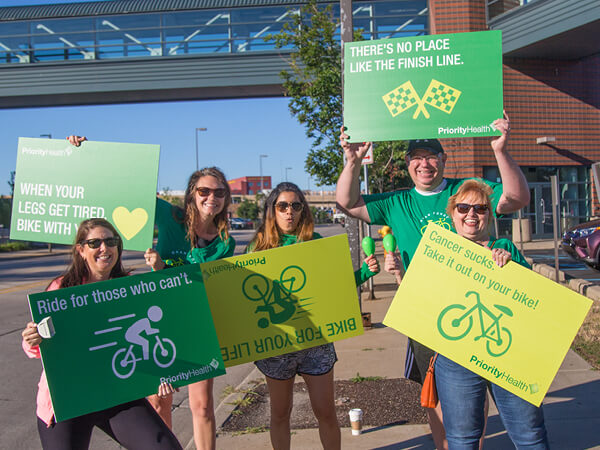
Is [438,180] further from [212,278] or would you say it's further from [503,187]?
[212,278]

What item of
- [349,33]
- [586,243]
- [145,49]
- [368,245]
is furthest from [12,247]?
[368,245]

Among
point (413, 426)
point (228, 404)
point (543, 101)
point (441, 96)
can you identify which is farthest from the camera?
point (543, 101)

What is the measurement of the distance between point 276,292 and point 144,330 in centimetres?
76

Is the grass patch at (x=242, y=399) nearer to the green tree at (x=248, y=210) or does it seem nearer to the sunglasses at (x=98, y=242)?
the sunglasses at (x=98, y=242)

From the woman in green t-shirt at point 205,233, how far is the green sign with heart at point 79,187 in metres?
0.40

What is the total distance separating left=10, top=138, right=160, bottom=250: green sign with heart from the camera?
3.63m

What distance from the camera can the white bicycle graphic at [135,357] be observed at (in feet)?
8.65

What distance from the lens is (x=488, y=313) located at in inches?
106

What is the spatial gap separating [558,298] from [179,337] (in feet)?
6.30

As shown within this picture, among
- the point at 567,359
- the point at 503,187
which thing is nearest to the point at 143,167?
the point at 503,187

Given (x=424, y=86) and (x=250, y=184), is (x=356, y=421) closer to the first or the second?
(x=424, y=86)

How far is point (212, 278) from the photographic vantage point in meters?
3.01

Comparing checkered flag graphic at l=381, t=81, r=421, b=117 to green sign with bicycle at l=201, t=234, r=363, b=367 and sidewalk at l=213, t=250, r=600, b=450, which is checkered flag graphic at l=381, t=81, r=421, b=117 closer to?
green sign with bicycle at l=201, t=234, r=363, b=367

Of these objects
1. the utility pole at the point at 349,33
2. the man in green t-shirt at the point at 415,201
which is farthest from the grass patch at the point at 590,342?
the man in green t-shirt at the point at 415,201
